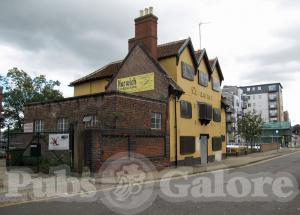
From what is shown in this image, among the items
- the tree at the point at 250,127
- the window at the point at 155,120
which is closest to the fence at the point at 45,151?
the window at the point at 155,120

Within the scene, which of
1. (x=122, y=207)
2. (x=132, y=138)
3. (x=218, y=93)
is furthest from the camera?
(x=218, y=93)

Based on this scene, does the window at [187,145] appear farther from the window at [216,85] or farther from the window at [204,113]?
the window at [216,85]

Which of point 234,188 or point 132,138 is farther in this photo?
point 132,138

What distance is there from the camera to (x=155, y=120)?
2516 cm

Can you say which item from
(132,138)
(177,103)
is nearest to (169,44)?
(177,103)

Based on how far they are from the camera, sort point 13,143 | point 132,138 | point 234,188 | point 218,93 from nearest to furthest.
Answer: point 234,188 < point 132,138 < point 13,143 < point 218,93

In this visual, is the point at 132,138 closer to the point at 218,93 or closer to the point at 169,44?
the point at 169,44

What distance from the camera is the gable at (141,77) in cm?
2648

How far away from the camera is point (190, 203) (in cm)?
1104

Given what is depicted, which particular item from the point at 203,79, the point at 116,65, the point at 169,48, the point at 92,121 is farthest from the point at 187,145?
the point at 116,65

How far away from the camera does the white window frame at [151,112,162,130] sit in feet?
81.4

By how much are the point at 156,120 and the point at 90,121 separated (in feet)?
14.5

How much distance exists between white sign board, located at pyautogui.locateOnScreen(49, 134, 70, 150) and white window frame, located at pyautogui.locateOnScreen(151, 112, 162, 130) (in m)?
6.49

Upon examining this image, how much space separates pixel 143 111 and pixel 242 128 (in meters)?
37.8
